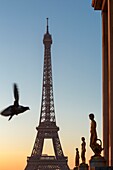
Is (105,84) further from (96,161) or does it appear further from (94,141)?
(96,161)

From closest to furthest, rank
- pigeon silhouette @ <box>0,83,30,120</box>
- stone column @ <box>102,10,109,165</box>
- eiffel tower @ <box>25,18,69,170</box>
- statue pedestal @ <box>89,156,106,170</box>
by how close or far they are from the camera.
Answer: pigeon silhouette @ <box>0,83,30,120</box>, statue pedestal @ <box>89,156,106,170</box>, stone column @ <box>102,10,109,165</box>, eiffel tower @ <box>25,18,69,170</box>

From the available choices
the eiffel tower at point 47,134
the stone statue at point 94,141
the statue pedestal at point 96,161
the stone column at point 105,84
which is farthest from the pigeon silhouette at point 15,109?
the eiffel tower at point 47,134

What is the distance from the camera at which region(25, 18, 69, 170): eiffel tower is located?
92250mm

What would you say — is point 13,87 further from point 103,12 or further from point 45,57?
point 45,57

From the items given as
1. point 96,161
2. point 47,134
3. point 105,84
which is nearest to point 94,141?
point 96,161

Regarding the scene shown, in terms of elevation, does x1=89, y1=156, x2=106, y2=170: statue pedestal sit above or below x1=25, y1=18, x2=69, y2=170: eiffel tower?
below

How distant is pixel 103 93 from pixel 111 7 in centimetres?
557

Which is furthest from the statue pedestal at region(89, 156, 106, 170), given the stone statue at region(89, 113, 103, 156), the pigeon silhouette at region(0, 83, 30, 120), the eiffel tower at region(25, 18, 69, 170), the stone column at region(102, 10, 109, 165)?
the eiffel tower at region(25, 18, 69, 170)

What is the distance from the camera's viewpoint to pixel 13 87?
13.9 meters

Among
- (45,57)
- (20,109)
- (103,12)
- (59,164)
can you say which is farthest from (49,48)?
(20,109)

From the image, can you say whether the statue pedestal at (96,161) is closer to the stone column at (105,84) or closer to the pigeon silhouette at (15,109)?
the stone column at (105,84)

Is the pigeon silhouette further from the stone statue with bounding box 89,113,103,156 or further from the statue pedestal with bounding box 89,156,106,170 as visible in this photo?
the stone statue with bounding box 89,113,103,156

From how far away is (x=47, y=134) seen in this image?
94.9 metres

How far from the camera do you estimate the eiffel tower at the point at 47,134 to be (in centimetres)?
9225
